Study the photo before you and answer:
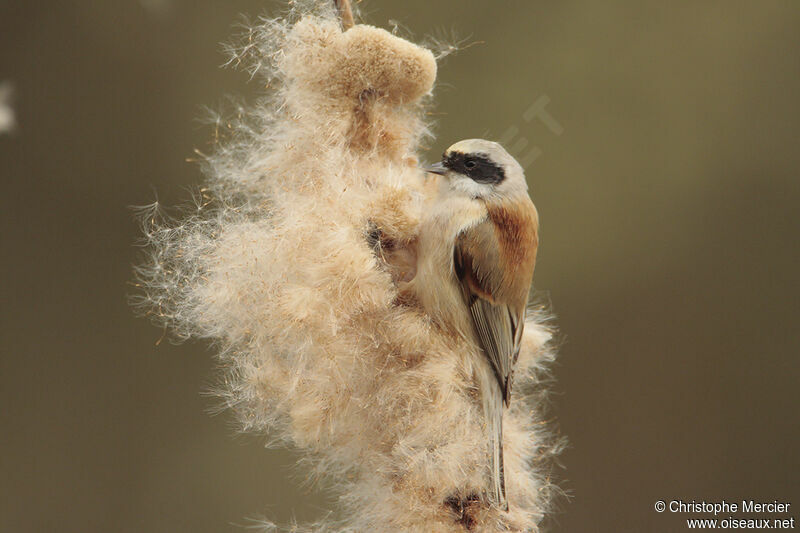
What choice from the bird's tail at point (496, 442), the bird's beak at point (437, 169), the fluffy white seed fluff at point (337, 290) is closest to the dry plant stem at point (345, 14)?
the fluffy white seed fluff at point (337, 290)

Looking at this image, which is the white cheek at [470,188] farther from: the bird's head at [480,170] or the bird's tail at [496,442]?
the bird's tail at [496,442]

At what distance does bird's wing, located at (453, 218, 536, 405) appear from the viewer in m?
0.83

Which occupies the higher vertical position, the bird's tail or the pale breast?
the pale breast

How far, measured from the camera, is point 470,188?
2.75 ft

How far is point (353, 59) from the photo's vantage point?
2.81 ft

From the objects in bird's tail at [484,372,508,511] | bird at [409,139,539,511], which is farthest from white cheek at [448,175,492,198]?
bird's tail at [484,372,508,511]

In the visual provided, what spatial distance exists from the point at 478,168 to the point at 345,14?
26 centimetres

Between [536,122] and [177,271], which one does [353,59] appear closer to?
[177,271]

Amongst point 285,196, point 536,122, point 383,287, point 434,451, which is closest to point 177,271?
point 285,196

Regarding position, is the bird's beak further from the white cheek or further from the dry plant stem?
the dry plant stem

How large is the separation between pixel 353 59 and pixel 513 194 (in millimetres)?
245

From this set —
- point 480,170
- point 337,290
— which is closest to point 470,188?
point 480,170

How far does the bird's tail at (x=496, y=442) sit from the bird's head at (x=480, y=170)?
0.22 metres

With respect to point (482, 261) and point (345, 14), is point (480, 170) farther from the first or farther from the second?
point (345, 14)
